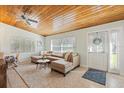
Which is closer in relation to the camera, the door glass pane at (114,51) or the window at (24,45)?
the door glass pane at (114,51)

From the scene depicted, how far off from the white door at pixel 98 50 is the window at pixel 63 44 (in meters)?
1.17

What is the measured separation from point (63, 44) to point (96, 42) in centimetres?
223

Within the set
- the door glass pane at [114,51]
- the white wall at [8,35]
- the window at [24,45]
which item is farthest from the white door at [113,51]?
the white wall at [8,35]

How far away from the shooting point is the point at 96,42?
5.25m

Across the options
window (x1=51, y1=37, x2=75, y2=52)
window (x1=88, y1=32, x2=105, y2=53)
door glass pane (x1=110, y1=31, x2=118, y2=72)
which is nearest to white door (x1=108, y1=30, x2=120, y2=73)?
door glass pane (x1=110, y1=31, x2=118, y2=72)

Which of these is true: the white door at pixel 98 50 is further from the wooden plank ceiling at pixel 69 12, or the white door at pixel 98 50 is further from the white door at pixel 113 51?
the wooden plank ceiling at pixel 69 12

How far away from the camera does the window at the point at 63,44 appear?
636 cm

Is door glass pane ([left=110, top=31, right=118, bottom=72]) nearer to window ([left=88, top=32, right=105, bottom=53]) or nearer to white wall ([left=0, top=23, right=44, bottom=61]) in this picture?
window ([left=88, top=32, right=105, bottom=53])

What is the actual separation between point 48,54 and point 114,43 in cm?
409

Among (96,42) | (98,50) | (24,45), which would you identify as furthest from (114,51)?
(24,45)

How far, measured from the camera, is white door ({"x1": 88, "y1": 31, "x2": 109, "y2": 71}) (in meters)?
4.83

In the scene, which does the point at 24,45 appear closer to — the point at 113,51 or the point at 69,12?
the point at 69,12

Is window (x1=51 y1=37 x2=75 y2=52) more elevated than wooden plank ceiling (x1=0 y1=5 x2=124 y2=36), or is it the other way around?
wooden plank ceiling (x1=0 y1=5 x2=124 y2=36)
